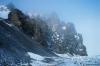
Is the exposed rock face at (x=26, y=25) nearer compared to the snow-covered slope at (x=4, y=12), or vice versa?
the exposed rock face at (x=26, y=25)

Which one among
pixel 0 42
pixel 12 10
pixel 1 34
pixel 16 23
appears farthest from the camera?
pixel 12 10

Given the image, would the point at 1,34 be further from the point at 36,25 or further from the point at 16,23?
the point at 36,25

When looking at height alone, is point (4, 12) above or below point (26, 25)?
above

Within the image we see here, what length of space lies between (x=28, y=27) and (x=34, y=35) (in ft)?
25.9

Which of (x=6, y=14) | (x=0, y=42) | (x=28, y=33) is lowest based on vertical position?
(x=0, y=42)

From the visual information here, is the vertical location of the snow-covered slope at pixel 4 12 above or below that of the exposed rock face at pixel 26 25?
above

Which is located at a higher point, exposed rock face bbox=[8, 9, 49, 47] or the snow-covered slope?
the snow-covered slope

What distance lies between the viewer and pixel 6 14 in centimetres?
15500

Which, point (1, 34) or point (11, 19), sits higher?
point (11, 19)

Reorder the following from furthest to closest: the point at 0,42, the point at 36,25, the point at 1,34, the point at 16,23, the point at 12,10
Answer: the point at 36,25, the point at 12,10, the point at 16,23, the point at 1,34, the point at 0,42

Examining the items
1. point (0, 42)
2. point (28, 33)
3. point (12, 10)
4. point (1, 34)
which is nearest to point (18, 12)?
point (12, 10)

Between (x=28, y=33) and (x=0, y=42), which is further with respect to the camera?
(x=28, y=33)

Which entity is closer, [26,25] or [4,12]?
[4,12]

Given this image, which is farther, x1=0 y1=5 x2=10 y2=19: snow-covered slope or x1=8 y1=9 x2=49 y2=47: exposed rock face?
x1=0 y1=5 x2=10 y2=19: snow-covered slope
